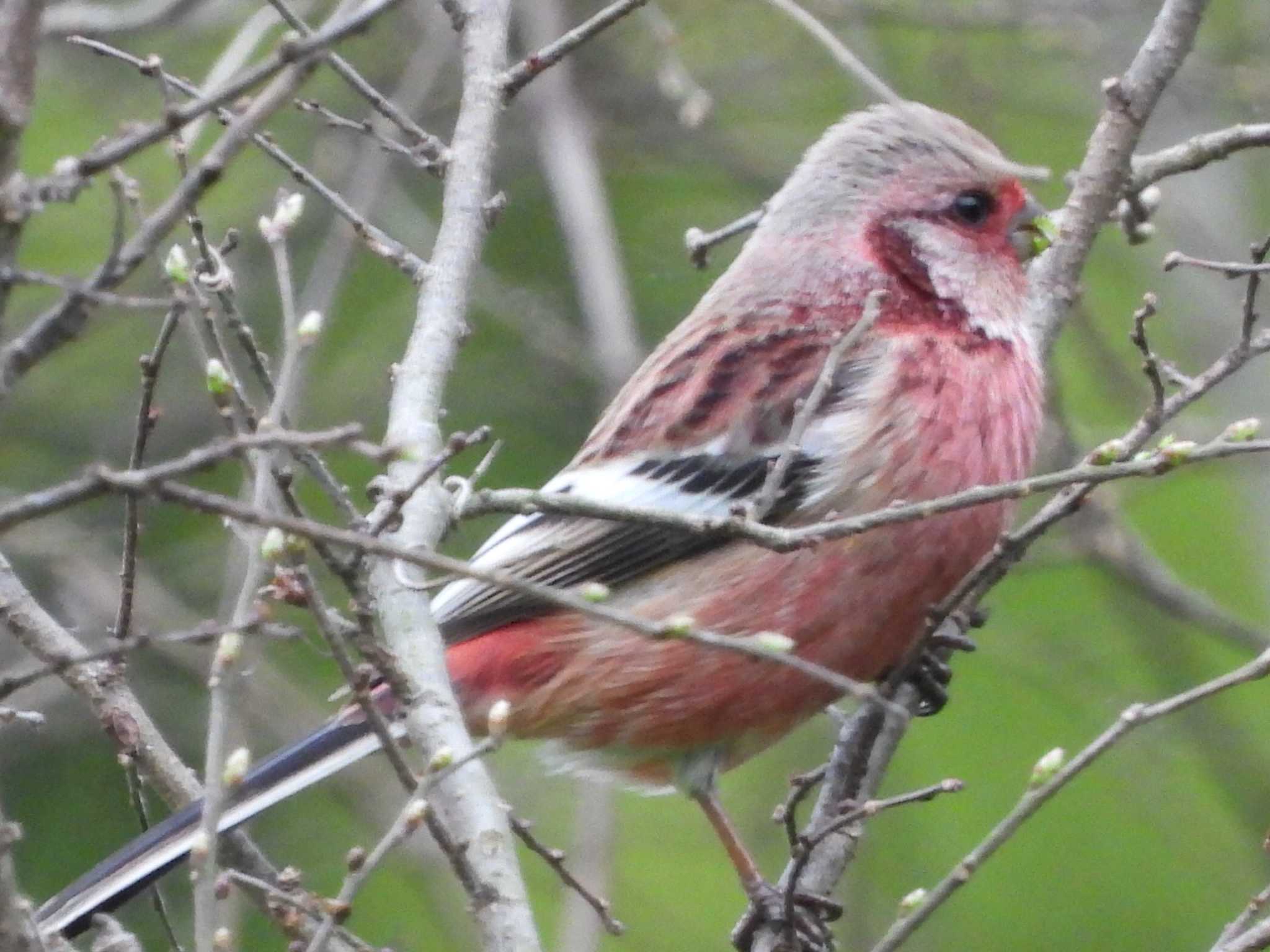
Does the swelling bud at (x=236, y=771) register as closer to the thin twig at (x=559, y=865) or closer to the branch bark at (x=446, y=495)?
the branch bark at (x=446, y=495)

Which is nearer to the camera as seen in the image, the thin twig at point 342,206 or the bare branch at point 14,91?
the bare branch at point 14,91

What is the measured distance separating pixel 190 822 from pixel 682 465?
76.9 inches

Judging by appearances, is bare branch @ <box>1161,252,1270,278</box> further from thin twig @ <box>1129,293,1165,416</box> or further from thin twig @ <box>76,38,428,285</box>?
thin twig @ <box>76,38,428,285</box>

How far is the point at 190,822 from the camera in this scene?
4.34 m

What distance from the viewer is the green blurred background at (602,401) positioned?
7766 mm

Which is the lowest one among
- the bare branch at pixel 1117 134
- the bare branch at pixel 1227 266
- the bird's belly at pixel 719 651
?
the bird's belly at pixel 719 651

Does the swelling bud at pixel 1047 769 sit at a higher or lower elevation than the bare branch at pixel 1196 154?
lower

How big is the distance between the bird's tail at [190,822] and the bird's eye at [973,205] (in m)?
2.45

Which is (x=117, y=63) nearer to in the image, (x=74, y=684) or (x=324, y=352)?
(x=324, y=352)

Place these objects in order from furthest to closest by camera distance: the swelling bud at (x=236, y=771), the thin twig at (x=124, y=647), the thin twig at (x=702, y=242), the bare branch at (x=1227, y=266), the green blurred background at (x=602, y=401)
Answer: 1. the green blurred background at (x=602, y=401)
2. the thin twig at (x=702, y=242)
3. the bare branch at (x=1227, y=266)
4. the swelling bud at (x=236, y=771)
5. the thin twig at (x=124, y=647)

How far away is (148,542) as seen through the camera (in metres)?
8.33

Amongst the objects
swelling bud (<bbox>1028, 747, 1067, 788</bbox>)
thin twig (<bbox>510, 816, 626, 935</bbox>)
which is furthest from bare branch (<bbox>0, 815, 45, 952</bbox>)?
swelling bud (<bbox>1028, 747, 1067, 788</bbox>)

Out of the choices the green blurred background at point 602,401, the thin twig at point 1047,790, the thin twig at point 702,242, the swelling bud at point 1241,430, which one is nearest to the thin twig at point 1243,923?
the thin twig at point 1047,790

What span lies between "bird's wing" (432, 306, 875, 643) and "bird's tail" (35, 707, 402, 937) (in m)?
0.64
